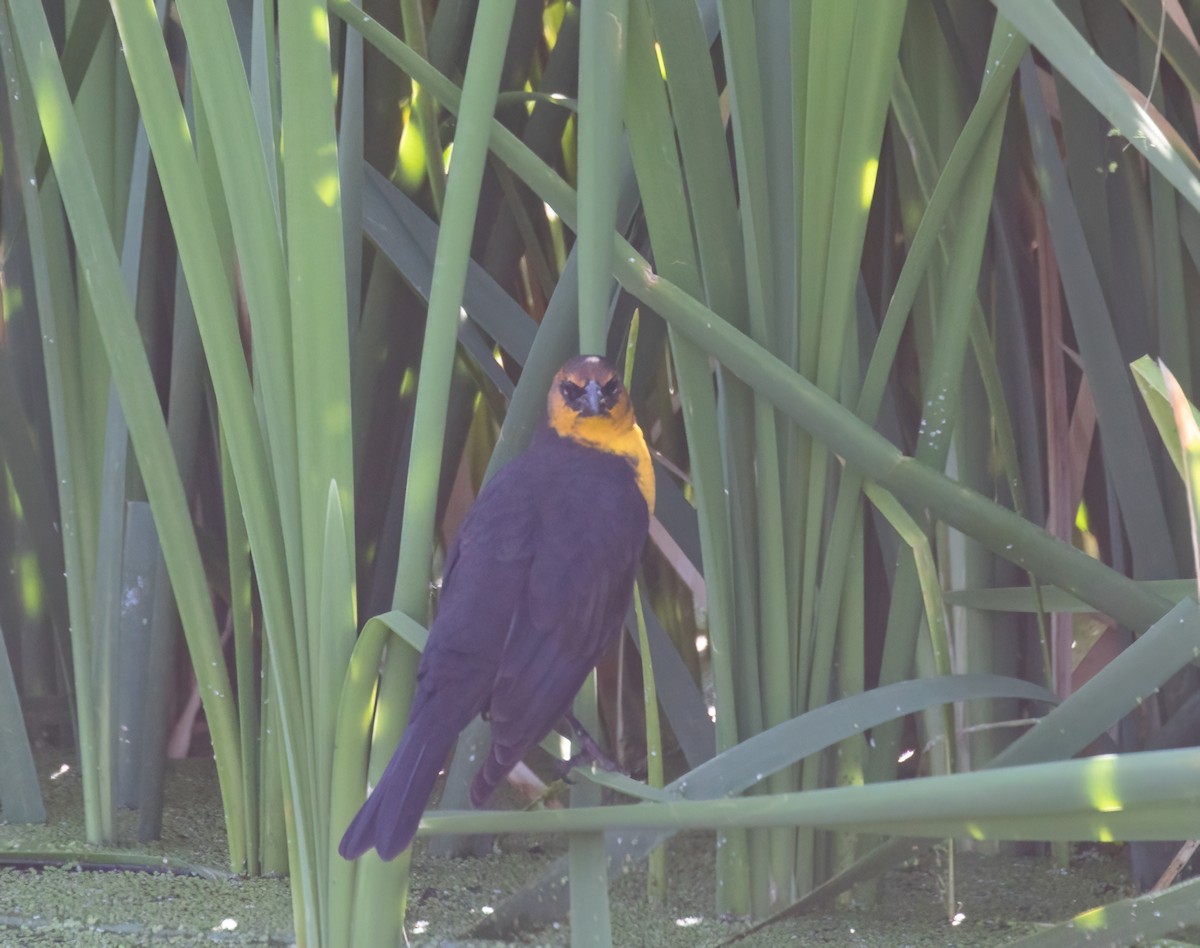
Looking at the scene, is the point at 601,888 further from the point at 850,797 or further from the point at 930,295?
the point at 930,295

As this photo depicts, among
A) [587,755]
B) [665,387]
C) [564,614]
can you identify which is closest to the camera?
[564,614]

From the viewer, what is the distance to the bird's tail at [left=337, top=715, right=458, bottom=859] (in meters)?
0.76

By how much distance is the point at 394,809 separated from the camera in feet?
2.51

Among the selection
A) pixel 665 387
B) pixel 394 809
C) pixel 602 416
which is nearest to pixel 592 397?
pixel 602 416

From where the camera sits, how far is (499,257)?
1.26 metres

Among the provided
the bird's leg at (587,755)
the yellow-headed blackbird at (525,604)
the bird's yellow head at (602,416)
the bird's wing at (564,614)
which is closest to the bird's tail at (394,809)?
the yellow-headed blackbird at (525,604)

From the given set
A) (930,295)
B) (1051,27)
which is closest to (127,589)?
(930,295)

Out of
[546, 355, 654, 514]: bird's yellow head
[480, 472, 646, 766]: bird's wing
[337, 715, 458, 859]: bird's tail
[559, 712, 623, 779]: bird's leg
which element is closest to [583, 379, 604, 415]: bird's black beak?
[546, 355, 654, 514]: bird's yellow head

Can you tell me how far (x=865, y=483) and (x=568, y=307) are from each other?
0.27 m

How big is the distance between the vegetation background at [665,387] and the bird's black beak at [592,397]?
0.18 ft

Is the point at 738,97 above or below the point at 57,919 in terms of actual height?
above

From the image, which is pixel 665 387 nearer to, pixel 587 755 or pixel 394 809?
pixel 587 755

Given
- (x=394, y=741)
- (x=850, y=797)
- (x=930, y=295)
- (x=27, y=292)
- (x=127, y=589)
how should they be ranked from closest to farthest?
(x=850, y=797) < (x=394, y=741) < (x=930, y=295) < (x=127, y=589) < (x=27, y=292)

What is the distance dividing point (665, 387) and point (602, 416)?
208 mm
